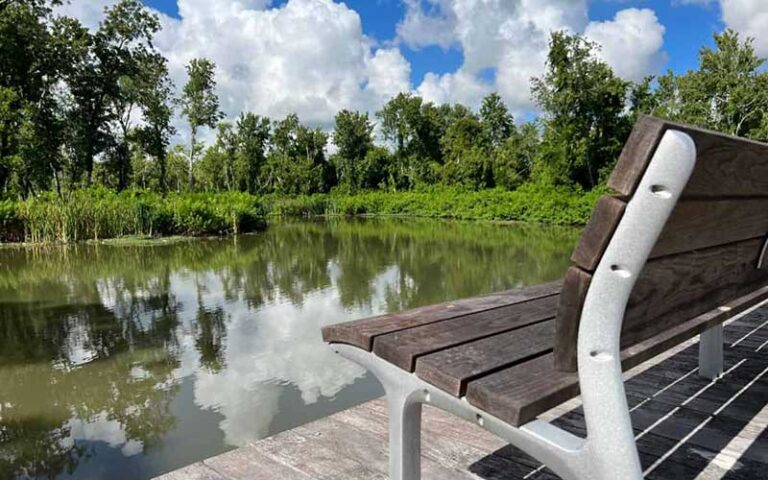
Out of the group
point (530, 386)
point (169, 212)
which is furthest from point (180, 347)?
point (169, 212)

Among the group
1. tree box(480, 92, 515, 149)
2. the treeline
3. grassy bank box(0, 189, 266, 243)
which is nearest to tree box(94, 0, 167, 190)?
the treeline

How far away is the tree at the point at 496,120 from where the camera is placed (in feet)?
115

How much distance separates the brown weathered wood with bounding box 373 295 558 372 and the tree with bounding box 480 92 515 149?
3477 centimetres

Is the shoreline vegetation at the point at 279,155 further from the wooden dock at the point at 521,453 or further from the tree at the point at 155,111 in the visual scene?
the wooden dock at the point at 521,453

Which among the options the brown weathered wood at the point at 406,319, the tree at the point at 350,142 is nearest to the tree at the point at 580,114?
the tree at the point at 350,142

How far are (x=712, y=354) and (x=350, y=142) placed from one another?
36.1 meters

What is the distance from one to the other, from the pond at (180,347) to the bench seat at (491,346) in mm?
1855

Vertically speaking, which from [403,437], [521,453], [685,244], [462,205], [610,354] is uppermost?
[685,244]

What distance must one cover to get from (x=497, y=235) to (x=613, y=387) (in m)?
15.1

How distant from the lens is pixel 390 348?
1.05 m

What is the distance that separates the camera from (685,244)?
890mm

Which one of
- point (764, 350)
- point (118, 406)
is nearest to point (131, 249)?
point (118, 406)

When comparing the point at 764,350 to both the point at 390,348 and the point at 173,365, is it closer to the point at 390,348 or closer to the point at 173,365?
the point at 390,348

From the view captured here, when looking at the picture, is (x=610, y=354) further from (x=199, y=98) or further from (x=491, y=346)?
(x=199, y=98)
